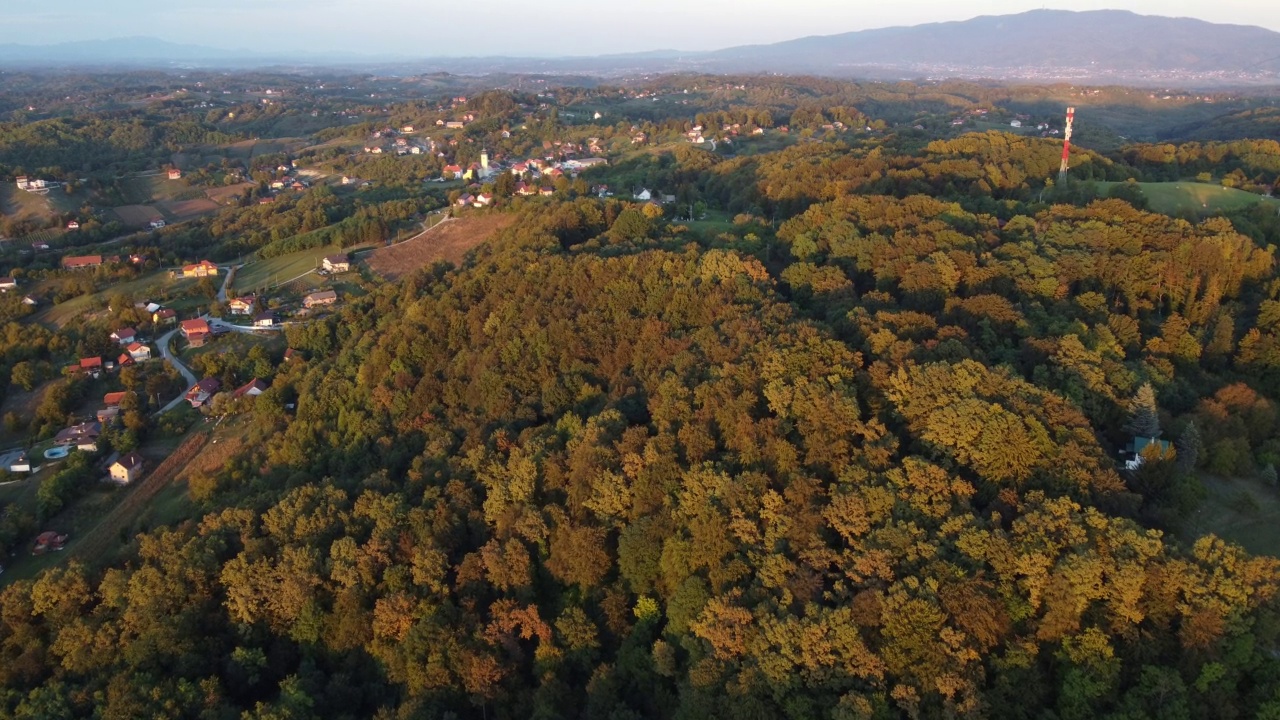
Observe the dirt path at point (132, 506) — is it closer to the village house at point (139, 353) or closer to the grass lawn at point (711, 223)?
the village house at point (139, 353)

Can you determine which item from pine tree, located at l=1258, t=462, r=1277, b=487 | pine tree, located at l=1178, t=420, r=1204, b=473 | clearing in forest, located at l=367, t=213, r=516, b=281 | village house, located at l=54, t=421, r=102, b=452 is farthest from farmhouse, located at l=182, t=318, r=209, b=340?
pine tree, located at l=1258, t=462, r=1277, b=487

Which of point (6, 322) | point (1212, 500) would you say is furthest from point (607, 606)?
point (6, 322)

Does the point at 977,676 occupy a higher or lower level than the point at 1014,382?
lower

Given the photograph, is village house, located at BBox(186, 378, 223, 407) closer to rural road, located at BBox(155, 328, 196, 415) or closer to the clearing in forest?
rural road, located at BBox(155, 328, 196, 415)

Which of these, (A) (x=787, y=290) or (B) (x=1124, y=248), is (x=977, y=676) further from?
(B) (x=1124, y=248)

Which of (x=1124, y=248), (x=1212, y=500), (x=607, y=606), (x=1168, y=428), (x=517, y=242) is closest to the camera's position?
(x=607, y=606)

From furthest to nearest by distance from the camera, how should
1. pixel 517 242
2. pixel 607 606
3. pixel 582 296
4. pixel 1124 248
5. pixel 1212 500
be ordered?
pixel 517 242, pixel 582 296, pixel 1124 248, pixel 1212 500, pixel 607 606

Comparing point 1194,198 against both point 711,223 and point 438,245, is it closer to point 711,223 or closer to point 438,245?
point 711,223

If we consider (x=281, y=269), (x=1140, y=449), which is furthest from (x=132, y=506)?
(x=1140, y=449)

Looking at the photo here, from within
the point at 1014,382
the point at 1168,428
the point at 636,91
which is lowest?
the point at 1168,428
